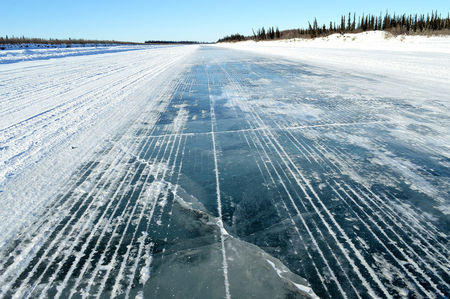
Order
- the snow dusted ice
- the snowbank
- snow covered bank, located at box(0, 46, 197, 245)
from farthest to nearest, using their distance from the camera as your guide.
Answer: the snowbank → snow covered bank, located at box(0, 46, 197, 245) → the snow dusted ice

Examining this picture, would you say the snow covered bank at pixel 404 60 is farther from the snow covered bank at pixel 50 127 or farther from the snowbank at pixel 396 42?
the snow covered bank at pixel 50 127

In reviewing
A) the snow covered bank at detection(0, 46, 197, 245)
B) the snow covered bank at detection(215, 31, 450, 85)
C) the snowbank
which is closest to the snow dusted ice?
the snow covered bank at detection(0, 46, 197, 245)

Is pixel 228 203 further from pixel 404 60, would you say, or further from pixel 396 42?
pixel 396 42

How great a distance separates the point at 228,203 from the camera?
293 centimetres

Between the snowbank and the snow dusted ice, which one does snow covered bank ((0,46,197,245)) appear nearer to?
the snow dusted ice

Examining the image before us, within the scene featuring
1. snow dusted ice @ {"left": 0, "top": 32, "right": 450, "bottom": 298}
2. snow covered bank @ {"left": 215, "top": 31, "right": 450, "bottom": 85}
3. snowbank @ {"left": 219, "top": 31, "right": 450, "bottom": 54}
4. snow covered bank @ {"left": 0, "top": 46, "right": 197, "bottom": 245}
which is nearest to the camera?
snow dusted ice @ {"left": 0, "top": 32, "right": 450, "bottom": 298}

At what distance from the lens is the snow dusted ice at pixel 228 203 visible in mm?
2035

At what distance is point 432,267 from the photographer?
2.07 m

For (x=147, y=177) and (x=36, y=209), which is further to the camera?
(x=147, y=177)

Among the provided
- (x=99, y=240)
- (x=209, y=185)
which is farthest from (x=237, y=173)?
(x=99, y=240)

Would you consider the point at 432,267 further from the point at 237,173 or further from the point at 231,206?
the point at 237,173

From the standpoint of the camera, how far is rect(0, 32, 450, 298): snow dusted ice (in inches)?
80.1

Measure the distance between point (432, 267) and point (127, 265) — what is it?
231 centimetres

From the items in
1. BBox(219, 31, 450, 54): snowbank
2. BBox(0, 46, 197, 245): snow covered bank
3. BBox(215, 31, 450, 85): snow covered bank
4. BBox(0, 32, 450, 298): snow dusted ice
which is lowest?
BBox(0, 32, 450, 298): snow dusted ice
